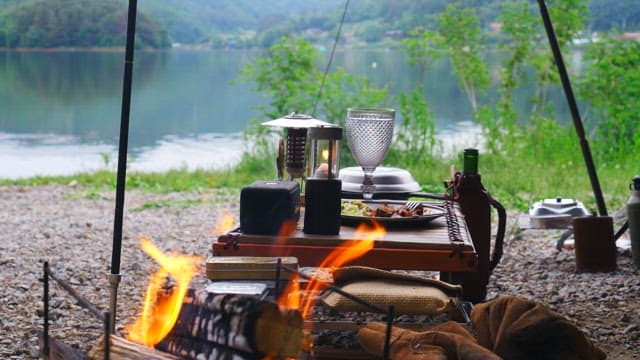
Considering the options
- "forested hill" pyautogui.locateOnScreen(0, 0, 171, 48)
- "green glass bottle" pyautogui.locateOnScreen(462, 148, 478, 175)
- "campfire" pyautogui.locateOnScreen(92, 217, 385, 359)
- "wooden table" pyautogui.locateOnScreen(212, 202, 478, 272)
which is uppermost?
"forested hill" pyautogui.locateOnScreen(0, 0, 171, 48)

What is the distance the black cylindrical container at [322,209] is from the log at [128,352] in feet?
2.28

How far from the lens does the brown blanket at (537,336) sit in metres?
2.13

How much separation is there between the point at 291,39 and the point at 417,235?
18.7 ft

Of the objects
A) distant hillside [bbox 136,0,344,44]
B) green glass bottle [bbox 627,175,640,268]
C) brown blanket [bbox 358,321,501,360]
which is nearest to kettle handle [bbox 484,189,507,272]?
green glass bottle [bbox 627,175,640,268]

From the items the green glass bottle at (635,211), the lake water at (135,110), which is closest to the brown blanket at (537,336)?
the green glass bottle at (635,211)

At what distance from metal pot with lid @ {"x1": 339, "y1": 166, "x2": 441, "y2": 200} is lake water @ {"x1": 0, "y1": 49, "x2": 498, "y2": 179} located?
491 centimetres

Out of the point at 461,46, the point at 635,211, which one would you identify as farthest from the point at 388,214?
the point at 461,46

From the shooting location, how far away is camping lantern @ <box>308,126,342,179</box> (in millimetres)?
2643

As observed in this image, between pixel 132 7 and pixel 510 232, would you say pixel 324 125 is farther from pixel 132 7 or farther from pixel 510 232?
pixel 510 232

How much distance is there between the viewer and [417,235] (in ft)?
8.26

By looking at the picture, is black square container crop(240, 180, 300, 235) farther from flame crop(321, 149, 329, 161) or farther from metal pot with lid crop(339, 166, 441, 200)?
metal pot with lid crop(339, 166, 441, 200)

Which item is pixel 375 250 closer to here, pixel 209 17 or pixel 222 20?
pixel 209 17

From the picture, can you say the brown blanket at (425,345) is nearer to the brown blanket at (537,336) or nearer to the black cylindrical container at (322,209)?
the brown blanket at (537,336)

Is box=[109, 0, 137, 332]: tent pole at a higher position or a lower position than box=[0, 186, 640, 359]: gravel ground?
higher
